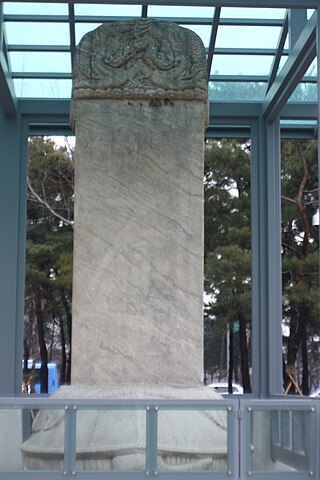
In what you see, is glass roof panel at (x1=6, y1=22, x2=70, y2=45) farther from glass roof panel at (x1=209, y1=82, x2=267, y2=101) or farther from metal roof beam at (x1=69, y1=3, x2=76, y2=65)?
glass roof panel at (x1=209, y1=82, x2=267, y2=101)

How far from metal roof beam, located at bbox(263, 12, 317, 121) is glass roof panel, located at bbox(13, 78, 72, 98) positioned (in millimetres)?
3204

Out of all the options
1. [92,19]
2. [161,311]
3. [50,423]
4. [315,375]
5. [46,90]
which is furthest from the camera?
[315,375]

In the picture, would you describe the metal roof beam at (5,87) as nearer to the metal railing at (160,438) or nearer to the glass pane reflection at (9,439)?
the glass pane reflection at (9,439)

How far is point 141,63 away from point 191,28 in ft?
→ 11.0

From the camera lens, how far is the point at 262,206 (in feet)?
51.1

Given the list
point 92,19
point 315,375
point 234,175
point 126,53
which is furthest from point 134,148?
point 315,375

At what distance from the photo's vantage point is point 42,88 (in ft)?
51.1

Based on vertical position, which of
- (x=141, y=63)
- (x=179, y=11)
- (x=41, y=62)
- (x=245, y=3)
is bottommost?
(x=141, y=63)

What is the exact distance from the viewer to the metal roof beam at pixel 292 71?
39.1 ft

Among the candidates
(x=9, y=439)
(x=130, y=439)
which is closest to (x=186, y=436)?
(x=130, y=439)

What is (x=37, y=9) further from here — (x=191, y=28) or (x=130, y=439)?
(x=130, y=439)

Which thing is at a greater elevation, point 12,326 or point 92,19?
point 92,19

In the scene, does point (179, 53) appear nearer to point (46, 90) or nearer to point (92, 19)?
point (92, 19)

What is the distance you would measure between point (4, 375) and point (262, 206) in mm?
4834
